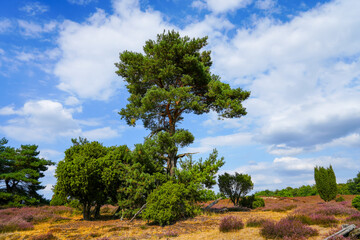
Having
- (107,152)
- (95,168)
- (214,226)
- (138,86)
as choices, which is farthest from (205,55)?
(214,226)

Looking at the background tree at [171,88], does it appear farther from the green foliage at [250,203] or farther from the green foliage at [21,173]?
the green foliage at [21,173]

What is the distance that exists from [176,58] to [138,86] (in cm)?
474

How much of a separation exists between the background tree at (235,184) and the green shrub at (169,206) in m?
8.59

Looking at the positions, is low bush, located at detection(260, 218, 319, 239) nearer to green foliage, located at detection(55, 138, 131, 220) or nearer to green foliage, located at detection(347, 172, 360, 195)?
green foliage, located at detection(55, 138, 131, 220)

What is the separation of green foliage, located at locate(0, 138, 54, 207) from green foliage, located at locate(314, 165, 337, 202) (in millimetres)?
36227

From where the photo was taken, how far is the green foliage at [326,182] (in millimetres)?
30645

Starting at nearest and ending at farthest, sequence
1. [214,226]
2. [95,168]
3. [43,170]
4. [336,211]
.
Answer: [214,226] → [336,211] → [95,168] → [43,170]

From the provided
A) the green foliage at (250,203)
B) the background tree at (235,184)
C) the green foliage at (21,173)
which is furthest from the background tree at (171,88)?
the green foliage at (21,173)

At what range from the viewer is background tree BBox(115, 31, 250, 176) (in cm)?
1947

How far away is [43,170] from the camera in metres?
31.5

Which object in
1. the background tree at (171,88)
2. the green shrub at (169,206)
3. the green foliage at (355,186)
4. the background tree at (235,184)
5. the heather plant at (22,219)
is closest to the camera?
the green shrub at (169,206)

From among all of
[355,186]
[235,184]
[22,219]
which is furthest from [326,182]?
[22,219]

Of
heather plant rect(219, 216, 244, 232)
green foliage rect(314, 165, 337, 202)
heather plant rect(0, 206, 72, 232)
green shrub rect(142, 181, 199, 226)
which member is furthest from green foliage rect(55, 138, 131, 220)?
green foliage rect(314, 165, 337, 202)

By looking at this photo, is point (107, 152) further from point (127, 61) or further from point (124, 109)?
point (127, 61)
